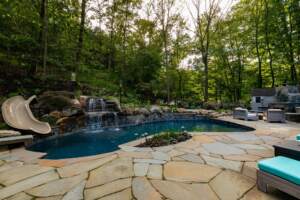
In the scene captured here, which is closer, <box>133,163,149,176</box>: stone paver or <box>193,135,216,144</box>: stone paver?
<box>133,163,149,176</box>: stone paver

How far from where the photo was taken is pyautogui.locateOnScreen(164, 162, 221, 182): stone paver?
240cm

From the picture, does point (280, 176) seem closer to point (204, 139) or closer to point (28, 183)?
point (204, 139)

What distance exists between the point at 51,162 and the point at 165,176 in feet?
6.64

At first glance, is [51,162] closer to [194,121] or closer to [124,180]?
[124,180]

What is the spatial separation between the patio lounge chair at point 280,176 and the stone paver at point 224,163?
604 mm

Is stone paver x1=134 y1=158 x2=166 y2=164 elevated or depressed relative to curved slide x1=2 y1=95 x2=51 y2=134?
depressed

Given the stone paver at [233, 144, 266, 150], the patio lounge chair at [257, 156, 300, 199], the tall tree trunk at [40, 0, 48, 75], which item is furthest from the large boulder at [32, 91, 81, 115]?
the patio lounge chair at [257, 156, 300, 199]

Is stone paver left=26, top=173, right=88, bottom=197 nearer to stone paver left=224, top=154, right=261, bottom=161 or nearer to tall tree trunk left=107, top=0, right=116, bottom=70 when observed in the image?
stone paver left=224, top=154, right=261, bottom=161

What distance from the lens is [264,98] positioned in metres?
10.2

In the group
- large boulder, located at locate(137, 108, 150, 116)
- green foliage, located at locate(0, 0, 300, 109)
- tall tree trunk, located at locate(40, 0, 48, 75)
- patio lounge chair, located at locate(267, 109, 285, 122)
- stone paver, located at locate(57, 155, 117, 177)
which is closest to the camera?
stone paver, located at locate(57, 155, 117, 177)

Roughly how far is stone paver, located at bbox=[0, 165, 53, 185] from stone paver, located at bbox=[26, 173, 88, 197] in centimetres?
49

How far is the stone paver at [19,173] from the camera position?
2427 millimetres

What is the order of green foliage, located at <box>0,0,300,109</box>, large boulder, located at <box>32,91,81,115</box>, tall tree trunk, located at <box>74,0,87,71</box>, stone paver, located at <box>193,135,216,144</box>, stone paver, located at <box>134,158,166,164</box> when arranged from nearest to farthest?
1. stone paver, located at <box>134,158,166,164</box>
2. stone paver, located at <box>193,135,216,144</box>
3. large boulder, located at <box>32,91,81,115</box>
4. tall tree trunk, located at <box>74,0,87,71</box>
5. green foliage, located at <box>0,0,300,109</box>

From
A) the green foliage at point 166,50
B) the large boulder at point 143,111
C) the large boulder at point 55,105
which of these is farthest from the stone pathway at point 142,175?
the green foliage at point 166,50
